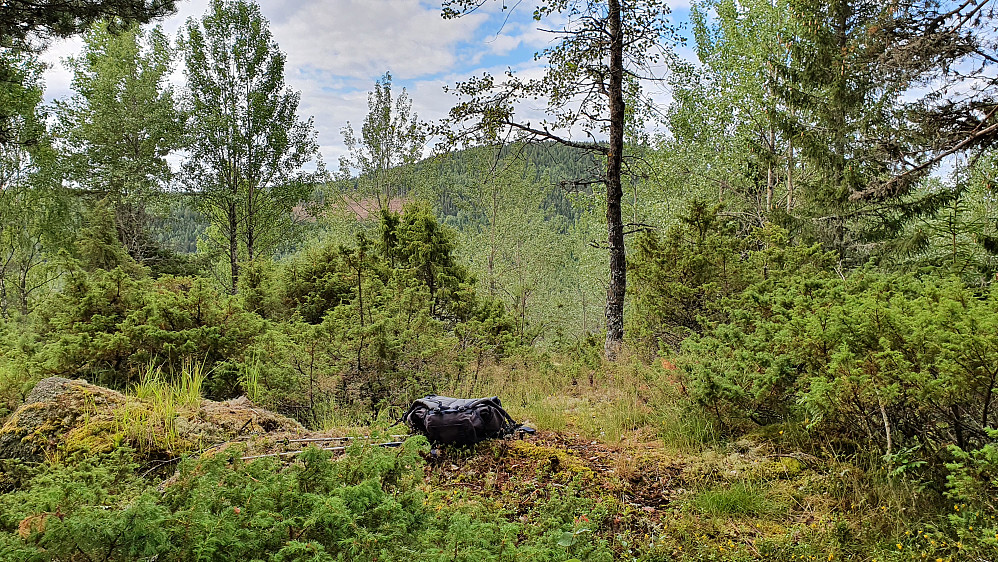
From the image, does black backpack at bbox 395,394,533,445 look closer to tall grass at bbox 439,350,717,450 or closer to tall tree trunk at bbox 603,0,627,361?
tall grass at bbox 439,350,717,450

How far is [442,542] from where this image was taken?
200 centimetres

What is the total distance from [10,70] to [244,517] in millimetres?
13679

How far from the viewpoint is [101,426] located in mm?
3148

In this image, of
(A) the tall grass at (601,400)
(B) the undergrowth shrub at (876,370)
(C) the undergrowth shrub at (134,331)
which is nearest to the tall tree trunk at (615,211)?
(A) the tall grass at (601,400)

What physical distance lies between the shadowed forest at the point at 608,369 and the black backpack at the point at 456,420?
0.13m

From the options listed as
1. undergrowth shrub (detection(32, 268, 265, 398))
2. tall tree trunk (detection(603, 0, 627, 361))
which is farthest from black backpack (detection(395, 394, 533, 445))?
tall tree trunk (detection(603, 0, 627, 361))

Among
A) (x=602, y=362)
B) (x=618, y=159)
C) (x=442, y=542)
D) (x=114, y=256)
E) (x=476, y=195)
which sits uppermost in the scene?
(x=476, y=195)

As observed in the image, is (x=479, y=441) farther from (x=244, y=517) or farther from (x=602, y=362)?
(x=602, y=362)

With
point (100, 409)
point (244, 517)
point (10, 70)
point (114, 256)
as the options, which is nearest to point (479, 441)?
point (244, 517)

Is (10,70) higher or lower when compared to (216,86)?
lower

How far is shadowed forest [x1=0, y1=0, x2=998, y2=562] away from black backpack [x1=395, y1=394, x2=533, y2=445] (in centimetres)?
13

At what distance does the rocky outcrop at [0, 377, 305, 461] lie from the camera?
118 inches

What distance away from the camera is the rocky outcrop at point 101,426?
3006 millimetres

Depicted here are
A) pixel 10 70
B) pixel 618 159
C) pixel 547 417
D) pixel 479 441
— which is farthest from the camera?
pixel 10 70
